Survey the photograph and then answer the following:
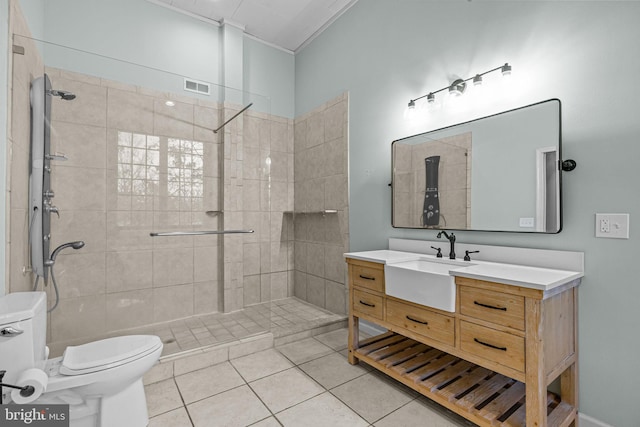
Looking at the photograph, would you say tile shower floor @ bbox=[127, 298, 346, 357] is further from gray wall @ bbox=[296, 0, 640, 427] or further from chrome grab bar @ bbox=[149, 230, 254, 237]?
gray wall @ bbox=[296, 0, 640, 427]

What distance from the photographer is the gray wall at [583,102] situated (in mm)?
1391

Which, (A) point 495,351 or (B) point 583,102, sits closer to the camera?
(A) point 495,351

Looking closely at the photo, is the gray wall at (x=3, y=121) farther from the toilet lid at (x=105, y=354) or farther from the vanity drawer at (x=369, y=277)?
the vanity drawer at (x=369, y=277)

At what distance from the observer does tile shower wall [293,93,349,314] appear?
9.93 ft

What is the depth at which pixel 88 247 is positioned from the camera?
213cm

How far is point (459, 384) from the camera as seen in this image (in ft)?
5.66

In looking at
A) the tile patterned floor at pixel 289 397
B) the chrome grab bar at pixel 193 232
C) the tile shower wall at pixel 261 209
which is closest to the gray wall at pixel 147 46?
the tile shower wall at pixel 261 209

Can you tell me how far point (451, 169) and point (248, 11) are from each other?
255 cm

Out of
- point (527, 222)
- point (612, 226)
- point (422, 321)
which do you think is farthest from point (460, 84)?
point (422, 321)

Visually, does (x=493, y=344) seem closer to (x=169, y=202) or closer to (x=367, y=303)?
(x=367, y=303)

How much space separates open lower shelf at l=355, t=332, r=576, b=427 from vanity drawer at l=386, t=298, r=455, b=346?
28 centimetres

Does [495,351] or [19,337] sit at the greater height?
[19,337]

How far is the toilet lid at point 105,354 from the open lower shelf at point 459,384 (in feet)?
4.41

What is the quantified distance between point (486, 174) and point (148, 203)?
2.42 meters
